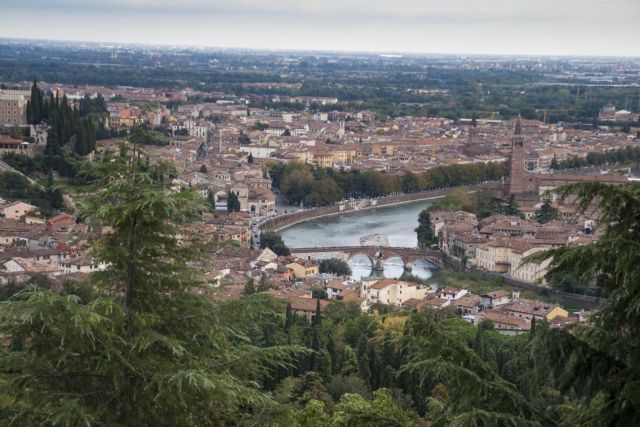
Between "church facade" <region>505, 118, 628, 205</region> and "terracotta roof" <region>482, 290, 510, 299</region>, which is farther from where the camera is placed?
"church facade" <region>505, 118, 628, 205</region>

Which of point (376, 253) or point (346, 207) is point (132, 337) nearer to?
point (376, 253)

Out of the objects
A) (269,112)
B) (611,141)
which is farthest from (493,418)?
(269,112)

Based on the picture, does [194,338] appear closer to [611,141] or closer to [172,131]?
[172,131]

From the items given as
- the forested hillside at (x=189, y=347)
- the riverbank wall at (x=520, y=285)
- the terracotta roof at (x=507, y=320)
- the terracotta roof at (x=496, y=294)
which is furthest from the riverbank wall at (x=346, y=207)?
the forested hillside at (x=189, y=347)

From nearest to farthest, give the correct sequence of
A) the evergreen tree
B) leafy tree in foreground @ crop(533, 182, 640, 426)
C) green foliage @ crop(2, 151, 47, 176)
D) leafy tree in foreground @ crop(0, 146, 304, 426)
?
leafy tree in foreground @ crop(533, 182, 640, 426) → leafy tree in foreground @ crop(0, 146, 304, 426) → green foliage @ crop(2, 151, 47, 176) → the evergreen tree

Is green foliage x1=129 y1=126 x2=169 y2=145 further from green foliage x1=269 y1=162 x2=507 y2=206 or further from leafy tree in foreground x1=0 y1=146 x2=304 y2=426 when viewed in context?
green foliage x1=269 y1=162 x2=507 y2=206

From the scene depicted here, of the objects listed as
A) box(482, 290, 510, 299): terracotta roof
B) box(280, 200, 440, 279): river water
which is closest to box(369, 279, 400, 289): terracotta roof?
box(482, 290, 510, 299): terracotta roof
